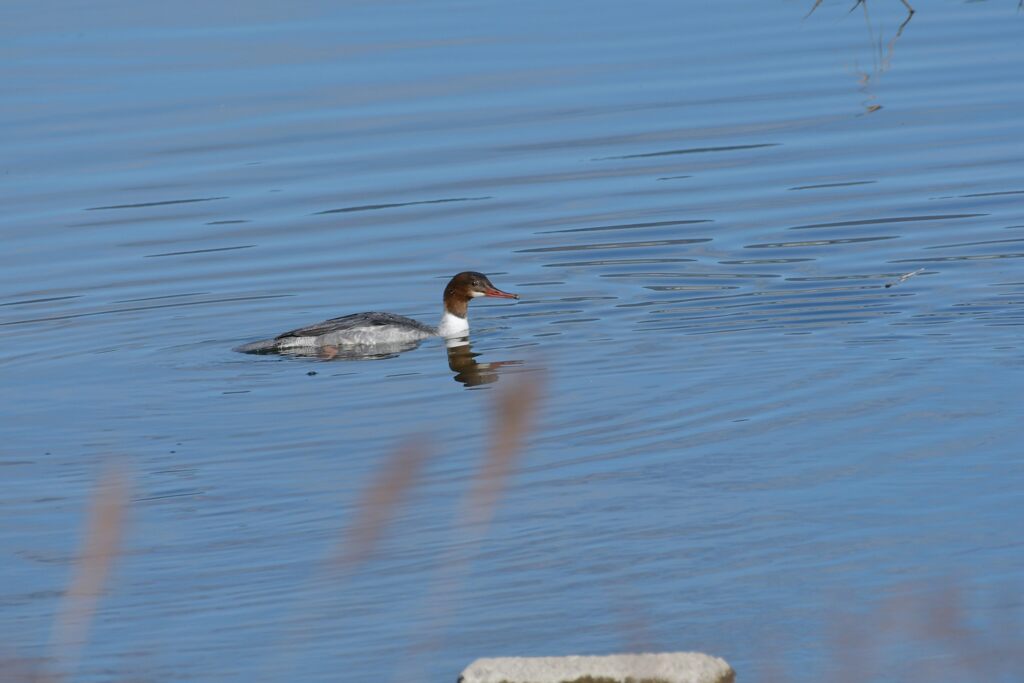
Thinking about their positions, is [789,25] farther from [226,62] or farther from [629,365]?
[629,365]

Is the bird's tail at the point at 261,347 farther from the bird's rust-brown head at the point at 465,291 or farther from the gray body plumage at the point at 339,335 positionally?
the bird's rust-brown head at the point at 465,291

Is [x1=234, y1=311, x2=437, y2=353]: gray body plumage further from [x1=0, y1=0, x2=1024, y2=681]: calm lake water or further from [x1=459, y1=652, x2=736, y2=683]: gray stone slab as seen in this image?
[x1=459, y1=652, x2=736, y2=683]: gray stone slab

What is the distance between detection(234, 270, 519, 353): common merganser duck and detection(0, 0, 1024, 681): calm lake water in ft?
0.61

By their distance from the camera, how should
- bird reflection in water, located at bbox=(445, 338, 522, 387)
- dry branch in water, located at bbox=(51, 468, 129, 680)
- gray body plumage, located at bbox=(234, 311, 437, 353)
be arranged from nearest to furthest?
1. dry branch in water, located at bbox=(51, 468, 129, 680)
2. bird reflection in water, located at bbox=(445, 338, 522, 387)
3. gray body plumage, located at bbox=(234, 311, 437, 353)

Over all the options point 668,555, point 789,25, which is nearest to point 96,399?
point 668,555

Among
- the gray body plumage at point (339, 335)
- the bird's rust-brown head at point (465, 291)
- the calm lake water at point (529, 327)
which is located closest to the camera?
the calm lake water at point (529, 327)

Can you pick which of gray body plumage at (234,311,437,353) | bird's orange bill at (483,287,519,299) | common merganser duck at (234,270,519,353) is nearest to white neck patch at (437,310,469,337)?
common merganser duck at (234,270,519,353)

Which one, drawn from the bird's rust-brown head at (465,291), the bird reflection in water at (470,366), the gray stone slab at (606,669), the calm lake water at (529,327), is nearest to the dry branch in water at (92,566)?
the calm lake water at (529,327)

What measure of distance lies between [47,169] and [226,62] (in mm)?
5615

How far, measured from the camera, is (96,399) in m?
11.9

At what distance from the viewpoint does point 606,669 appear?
20.4ft

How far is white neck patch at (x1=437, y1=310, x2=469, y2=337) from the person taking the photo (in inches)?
550

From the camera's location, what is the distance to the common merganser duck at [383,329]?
12984 millimetres

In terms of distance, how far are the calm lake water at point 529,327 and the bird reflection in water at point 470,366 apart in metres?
0.05
